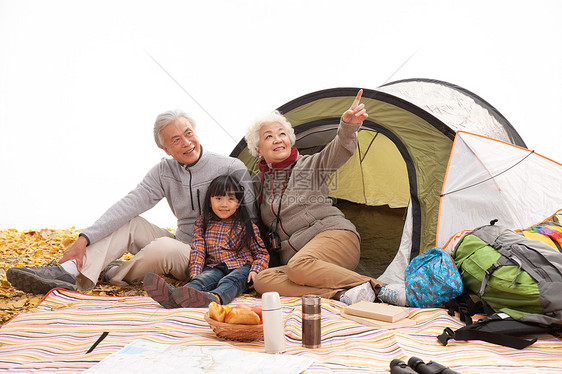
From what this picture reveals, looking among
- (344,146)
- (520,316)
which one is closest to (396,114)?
(344,146)

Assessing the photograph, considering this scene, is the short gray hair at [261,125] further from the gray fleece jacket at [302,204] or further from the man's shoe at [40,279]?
the man's shoe at [40,279]

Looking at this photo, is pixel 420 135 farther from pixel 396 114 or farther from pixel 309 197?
pixel 309 197

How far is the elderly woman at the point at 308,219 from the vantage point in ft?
8.18

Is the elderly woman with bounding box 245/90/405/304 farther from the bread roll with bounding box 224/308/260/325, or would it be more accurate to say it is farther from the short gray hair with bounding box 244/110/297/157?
the bread roll with bounding box 224/308/260/325

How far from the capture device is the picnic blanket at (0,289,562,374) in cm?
161

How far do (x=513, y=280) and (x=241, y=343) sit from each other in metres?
1.18

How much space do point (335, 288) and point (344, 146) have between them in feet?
2.55

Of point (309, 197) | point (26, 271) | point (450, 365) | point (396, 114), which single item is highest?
point (396, 114)

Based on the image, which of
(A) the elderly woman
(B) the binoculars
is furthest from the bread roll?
(A) the elderly woman

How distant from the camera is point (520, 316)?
1.92 metres

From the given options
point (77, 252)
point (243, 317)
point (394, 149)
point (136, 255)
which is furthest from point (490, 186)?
point (77, 252)

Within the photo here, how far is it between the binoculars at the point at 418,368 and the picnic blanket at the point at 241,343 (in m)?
0.14

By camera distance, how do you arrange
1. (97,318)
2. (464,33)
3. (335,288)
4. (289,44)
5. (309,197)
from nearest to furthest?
1. (97,318)
2. (335,288)
3. (309,197)
4. (464,33)
5. (289,44)

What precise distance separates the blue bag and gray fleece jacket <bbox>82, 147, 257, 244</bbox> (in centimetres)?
110
